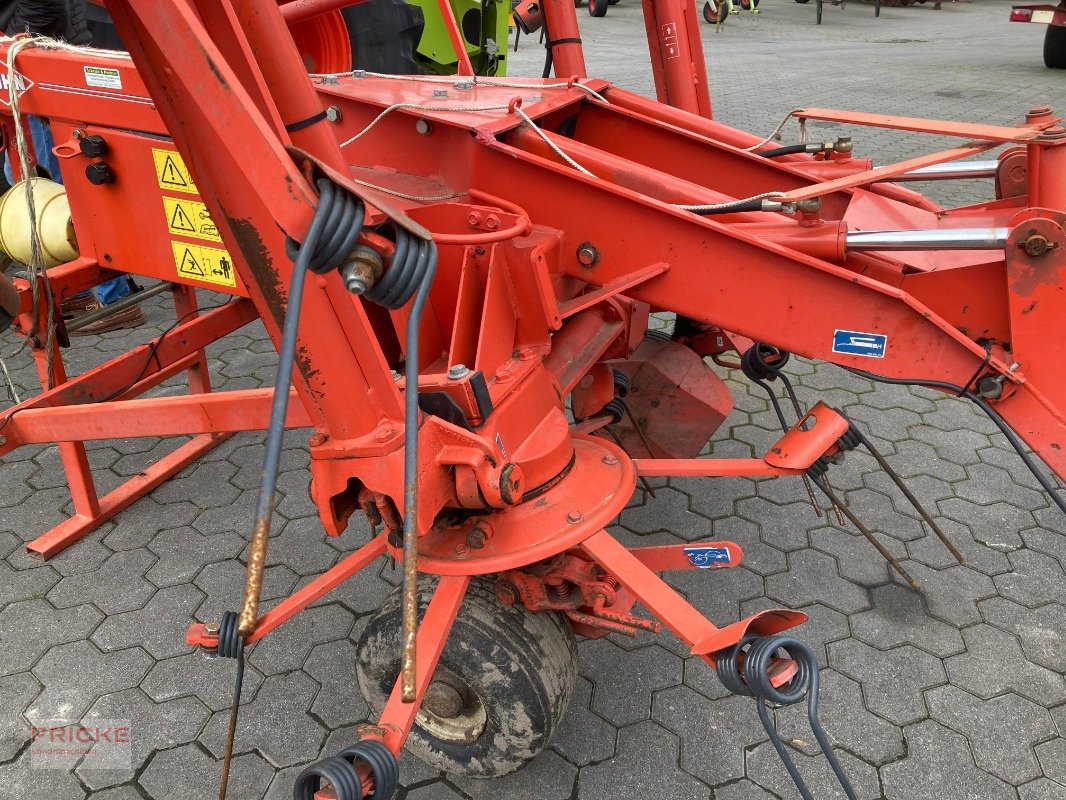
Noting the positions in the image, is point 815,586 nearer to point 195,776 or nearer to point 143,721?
point 195,776

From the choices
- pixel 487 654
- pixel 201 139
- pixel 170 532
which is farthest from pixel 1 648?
pixel 201 139

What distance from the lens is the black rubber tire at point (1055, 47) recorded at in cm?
1216

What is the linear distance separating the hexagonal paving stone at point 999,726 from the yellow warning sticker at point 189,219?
8.35 feet

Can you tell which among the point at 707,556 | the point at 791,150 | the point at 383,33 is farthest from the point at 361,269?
the point at 383,33

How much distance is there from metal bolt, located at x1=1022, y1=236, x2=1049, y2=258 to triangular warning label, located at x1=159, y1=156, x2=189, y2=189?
2.20 meters

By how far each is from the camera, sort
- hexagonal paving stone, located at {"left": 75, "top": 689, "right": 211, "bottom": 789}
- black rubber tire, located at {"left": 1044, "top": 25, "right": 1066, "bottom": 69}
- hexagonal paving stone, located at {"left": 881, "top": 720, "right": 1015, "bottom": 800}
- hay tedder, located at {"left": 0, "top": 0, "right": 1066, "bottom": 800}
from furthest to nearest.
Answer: black rubber tire, located at {"left": 1044, "top": 25, "right": 1066, "bottom": 69} → hexagonal paving stone, located at {"left": 75, "top": 689, "right": 211, "bottom": 789} → hexagonal paving stone, located at {"left": 881, "top": 720, "right": 1015, "bottom": 800} → hay tedder, located at {"left": 0, "top": 0, "right": 1066, "bottom": 800}

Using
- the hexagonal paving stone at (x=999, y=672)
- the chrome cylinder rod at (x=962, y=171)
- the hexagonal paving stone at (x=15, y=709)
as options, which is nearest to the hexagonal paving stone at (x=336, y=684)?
the hexagonal paving stone at (x=15, y=709)

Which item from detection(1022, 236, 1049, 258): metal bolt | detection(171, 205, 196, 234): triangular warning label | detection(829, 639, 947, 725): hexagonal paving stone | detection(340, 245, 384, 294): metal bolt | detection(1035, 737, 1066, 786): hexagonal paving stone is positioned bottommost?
detection(1035, 737, 1066, 786): hexagonal paving stone

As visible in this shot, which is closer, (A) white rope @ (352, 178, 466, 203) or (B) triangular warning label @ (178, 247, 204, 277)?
(A) white rope @ (352, 178, 466, 203)

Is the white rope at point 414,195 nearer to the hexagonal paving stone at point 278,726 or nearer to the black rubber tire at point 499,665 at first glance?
the black rubber tire at point 499,665

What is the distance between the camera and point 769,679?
60.8 inches

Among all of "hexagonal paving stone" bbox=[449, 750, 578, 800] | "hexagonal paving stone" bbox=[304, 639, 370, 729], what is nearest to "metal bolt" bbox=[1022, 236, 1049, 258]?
"hexagonal paving stone" bbox=[449, 750, 578, 800]

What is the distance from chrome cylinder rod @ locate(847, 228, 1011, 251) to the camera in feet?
5.86

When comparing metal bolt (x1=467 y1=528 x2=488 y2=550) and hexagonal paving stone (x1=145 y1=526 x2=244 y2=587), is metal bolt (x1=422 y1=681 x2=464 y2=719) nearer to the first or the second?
metal bolt (x1=467 y1=528 x2=488 y2=550)
